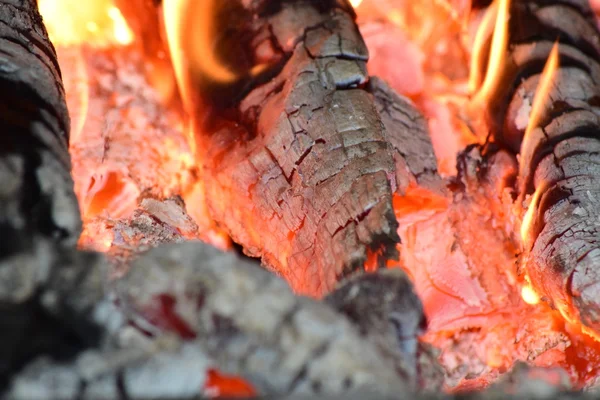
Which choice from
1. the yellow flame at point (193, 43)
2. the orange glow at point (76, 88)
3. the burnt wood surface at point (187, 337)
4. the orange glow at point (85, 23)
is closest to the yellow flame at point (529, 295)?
the burnt wood surface at point (187, 337)

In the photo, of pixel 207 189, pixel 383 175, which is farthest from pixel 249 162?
pixel 383 175

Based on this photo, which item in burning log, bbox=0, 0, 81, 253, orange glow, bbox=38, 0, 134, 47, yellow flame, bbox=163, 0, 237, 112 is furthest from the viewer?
orange glow, bbox=38, 0, 134, 47

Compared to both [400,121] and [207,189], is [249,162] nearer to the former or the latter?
[207,189]

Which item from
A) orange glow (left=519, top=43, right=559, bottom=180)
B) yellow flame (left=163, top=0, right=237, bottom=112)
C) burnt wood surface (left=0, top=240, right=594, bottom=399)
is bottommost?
burnt wood surface (left=0, top=240, right=594, bottom=399)

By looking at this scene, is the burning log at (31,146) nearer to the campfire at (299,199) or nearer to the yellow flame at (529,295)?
the campfire at (299,199)

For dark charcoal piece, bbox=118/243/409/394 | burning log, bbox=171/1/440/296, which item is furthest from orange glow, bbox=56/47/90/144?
dark charcoal piece, bbox=118/243/409/394

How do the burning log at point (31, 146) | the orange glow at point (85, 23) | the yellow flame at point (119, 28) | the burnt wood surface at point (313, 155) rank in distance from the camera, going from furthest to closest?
the yellow flame at point (119, 28)
the orange glow at point (85, 23)
the burnt wood surface at point (313, 155)
the burning log at point (31, 146)

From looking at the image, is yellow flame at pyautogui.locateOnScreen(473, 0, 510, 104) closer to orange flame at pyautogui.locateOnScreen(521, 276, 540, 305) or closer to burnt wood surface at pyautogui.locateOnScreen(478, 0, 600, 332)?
burnt wood surface at pyautogui.locateOnScreen(478, 0, 600, 332)
